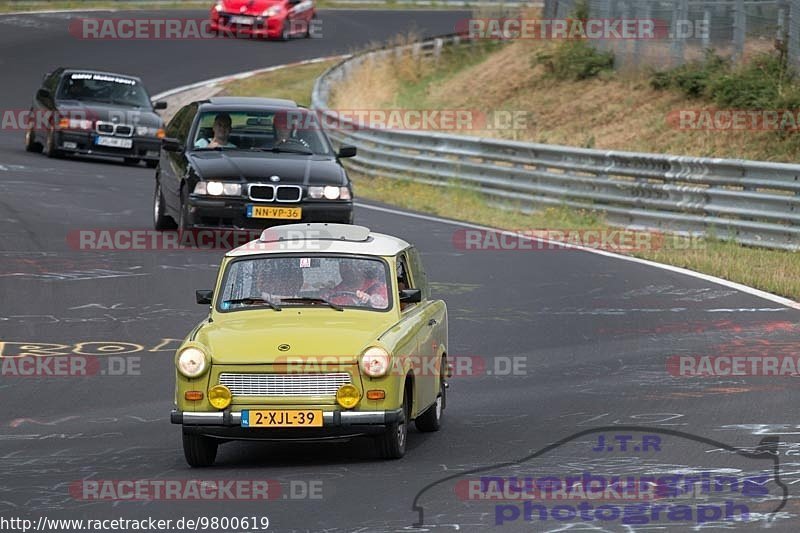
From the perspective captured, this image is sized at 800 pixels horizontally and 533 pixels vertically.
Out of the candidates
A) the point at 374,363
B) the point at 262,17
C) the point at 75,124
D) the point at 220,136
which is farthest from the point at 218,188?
the point at 262,17

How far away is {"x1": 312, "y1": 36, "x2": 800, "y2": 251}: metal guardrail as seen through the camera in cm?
1862

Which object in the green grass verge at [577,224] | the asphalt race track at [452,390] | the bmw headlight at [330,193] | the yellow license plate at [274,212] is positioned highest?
the bmw headlight at [330,193]

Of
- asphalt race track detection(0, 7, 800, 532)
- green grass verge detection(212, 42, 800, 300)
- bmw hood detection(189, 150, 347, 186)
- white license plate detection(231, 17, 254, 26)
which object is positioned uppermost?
white license plate detection(231, 17, 254, 26)

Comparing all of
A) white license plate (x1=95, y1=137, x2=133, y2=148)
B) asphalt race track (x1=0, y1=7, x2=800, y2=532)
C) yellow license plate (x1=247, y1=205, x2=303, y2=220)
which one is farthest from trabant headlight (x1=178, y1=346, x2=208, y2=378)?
white license plate (x1=95, y1=137, x2=133, y2=148)

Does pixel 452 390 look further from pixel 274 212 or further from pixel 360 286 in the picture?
pixel 274 212

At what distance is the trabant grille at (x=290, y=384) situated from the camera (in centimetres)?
885

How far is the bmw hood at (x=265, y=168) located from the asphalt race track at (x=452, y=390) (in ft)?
3.15

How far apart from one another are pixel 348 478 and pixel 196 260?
9.07 metres

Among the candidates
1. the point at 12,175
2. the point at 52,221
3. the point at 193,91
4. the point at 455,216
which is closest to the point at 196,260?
the point at 52,221

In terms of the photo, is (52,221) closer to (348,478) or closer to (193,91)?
(348,478)

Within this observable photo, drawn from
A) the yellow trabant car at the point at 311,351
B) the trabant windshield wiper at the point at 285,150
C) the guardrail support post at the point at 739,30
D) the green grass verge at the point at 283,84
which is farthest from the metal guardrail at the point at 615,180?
the green grass verge at the point at 283,84

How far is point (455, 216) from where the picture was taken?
893 inches

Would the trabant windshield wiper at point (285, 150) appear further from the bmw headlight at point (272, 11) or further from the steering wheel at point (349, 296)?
the bmw headlight at point (272, 11)

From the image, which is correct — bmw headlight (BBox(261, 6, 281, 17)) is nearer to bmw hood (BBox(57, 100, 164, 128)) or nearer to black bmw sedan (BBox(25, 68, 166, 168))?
black bmw sedan (BBox(25, 68, 166, 168))
